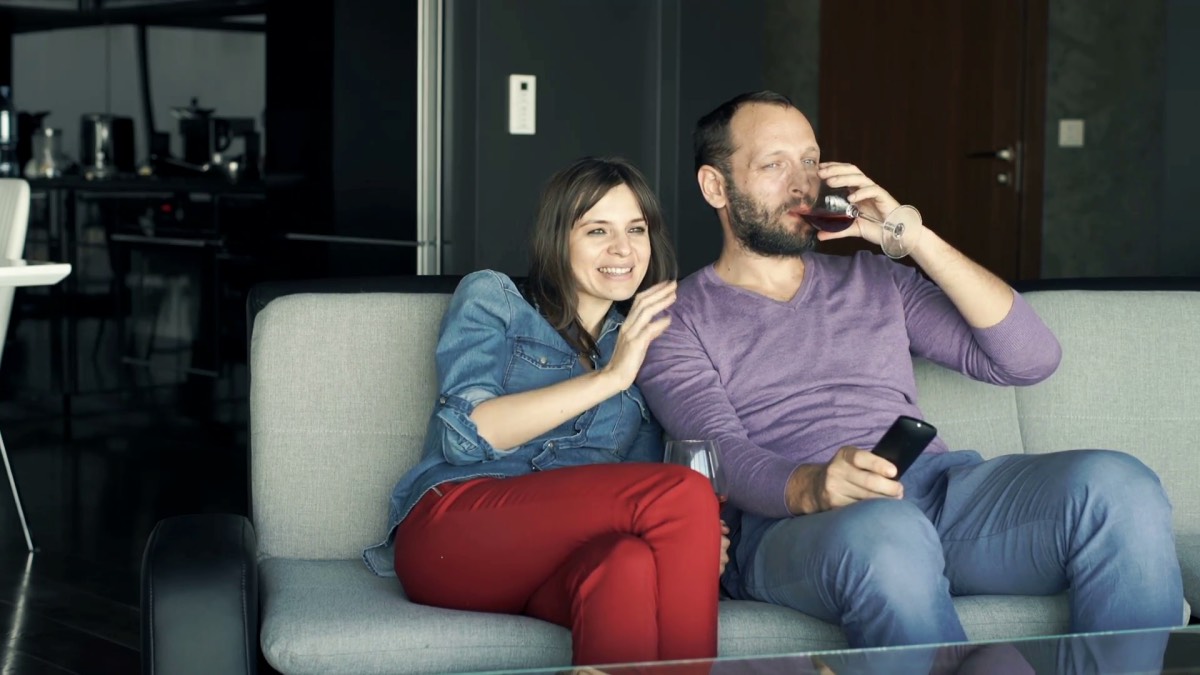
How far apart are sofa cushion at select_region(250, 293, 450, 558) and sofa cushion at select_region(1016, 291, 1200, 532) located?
113cm

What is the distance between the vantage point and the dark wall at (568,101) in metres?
4.64

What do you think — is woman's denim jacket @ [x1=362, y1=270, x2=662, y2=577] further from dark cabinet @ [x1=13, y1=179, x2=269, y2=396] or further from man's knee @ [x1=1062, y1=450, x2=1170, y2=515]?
dark cabinet @ [x1=13, y1=179, x2=269, y2=396]

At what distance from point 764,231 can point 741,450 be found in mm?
447

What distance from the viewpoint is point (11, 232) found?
4152mm

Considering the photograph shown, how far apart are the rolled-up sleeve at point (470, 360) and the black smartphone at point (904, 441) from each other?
0.60 metres

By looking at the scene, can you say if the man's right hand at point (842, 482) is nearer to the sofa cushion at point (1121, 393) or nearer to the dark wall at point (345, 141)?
the sofa cushion at point (1121, 393)

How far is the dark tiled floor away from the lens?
3482 millimetres

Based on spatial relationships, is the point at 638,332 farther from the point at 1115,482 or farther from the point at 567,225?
the point at 1115,482

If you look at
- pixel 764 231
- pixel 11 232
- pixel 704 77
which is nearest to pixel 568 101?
pixel 704 77

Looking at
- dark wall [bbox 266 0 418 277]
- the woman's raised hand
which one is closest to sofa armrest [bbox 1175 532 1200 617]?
the woman's raised hand

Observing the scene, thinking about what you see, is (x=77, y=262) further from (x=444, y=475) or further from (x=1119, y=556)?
(x=1119, y=556)

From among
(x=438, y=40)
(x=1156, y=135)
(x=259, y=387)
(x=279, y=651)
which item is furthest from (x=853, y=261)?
(x=1156, y=135)

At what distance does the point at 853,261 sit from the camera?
266 centimetres

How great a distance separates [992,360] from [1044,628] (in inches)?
19.7
